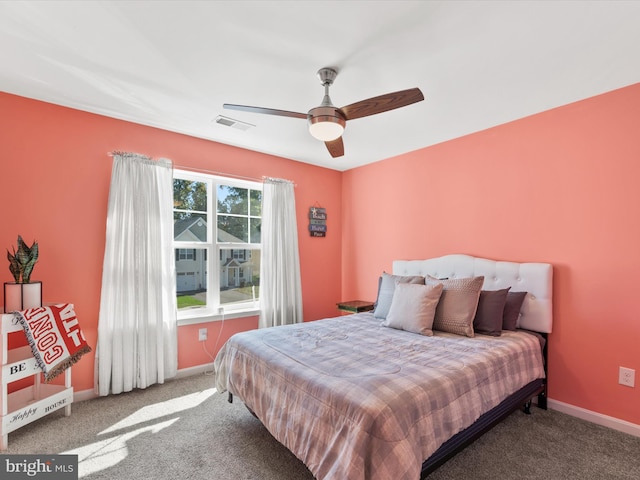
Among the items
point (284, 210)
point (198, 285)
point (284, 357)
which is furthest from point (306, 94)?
point (198, 285)

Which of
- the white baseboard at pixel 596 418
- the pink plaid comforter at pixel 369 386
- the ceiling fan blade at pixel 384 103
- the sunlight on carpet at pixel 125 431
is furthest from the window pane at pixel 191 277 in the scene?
the white baseboard at pixel 596 418

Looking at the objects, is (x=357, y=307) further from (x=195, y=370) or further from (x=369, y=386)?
(x=369, y=386)

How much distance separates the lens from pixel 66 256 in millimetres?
2615

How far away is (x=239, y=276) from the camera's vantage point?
3.74 m

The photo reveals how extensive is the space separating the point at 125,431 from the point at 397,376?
2010mm

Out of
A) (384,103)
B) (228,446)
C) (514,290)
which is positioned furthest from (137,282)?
(514,290)

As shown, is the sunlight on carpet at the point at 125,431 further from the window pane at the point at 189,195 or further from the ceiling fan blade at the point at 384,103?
the ceiling fan blade at the point at 384,103

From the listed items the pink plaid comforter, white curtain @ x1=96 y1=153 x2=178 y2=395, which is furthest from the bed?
white curtain @ x1=96 y1=153 x2=178 y2=395

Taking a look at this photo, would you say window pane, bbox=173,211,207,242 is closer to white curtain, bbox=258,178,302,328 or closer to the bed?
white curtain, bbox=258,178,302,328

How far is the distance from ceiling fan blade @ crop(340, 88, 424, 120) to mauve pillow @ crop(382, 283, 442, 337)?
151cm

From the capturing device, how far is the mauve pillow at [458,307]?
247 cm

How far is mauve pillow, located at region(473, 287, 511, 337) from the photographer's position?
2.46 metres

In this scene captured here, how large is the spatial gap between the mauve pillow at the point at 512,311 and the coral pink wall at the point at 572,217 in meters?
0.32

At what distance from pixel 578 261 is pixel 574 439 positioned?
1294 millimetres
